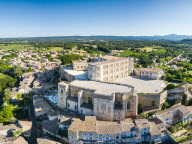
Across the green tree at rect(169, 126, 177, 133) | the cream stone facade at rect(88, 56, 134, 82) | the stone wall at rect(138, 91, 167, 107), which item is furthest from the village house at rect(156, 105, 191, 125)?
the cream stone facade at rect(88, 56, 134, 82)

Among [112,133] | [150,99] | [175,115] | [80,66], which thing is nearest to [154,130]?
[112,133]

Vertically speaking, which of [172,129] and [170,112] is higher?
[170,112]

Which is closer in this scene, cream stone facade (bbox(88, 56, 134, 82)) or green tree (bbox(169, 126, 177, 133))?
green tree (bbox(169, 126, 177, 133))

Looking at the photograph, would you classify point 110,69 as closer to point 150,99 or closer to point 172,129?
point 150,99

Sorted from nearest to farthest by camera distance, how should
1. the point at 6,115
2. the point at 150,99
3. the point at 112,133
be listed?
the point at 112,133
the point at 150,99
the point at 6,115

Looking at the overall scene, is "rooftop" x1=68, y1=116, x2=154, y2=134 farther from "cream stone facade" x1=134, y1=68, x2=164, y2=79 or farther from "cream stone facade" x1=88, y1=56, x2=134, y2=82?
"cream stone facade" x1=134, y1=68, x2=164, y2=79

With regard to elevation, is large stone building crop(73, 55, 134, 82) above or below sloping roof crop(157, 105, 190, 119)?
above
